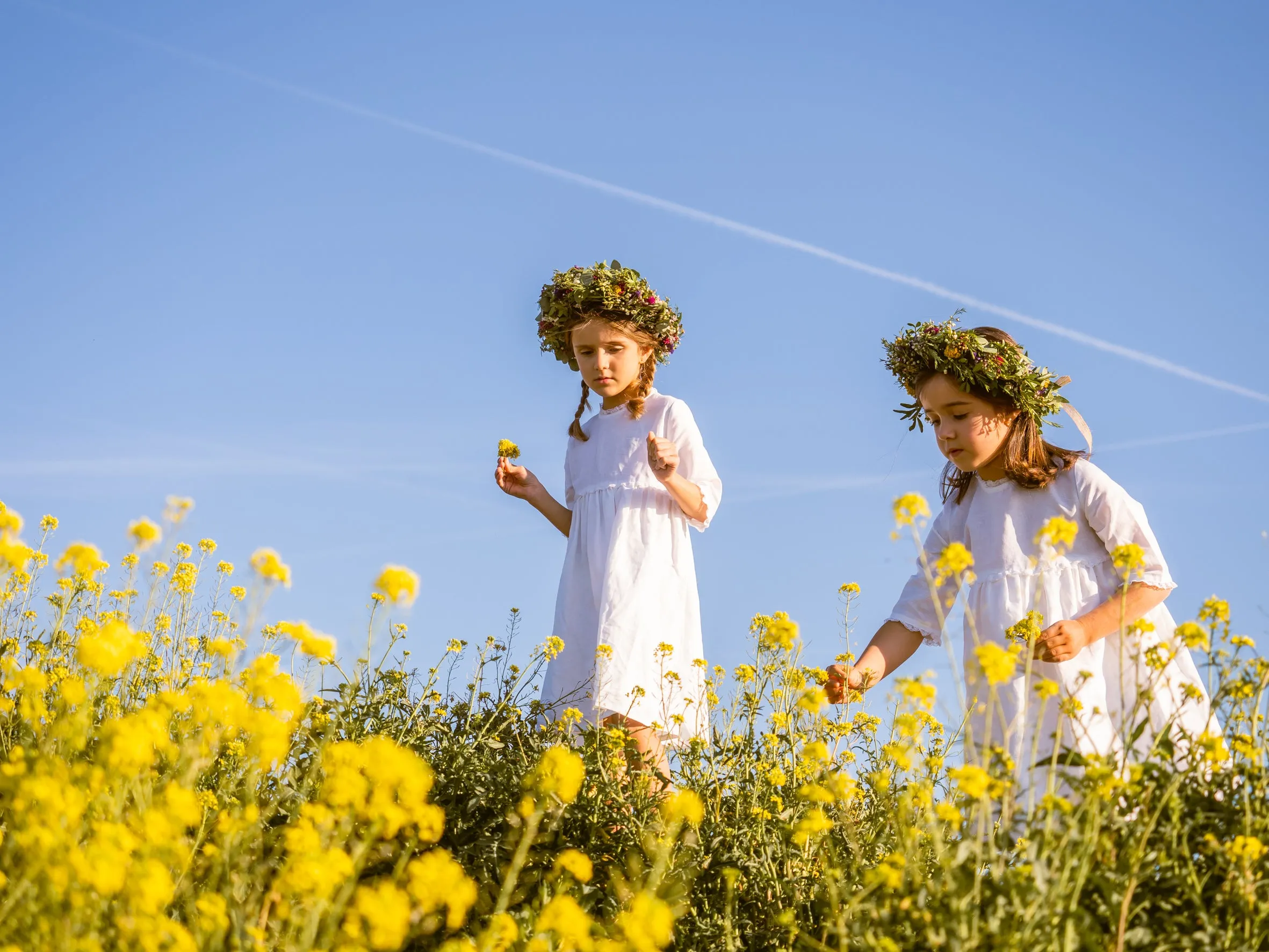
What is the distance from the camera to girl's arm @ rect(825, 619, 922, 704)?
348cm

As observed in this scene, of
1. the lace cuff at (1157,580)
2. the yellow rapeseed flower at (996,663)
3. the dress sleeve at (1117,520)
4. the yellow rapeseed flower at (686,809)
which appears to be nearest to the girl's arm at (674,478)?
the dress sleeve at (1117,520)

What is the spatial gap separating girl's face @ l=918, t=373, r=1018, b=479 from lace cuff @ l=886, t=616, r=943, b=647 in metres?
0.56

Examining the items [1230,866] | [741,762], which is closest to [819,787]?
[1230,866]

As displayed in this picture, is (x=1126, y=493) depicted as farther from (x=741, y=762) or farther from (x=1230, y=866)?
(x=1230, y=866)

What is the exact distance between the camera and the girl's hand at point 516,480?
171 inches

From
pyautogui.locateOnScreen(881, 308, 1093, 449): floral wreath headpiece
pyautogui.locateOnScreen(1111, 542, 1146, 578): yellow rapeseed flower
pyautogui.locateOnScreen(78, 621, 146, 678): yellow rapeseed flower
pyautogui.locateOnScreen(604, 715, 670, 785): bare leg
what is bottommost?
pyautogui.locateOnScreen(78, 621, 146, 678): yellow rapeseed flower

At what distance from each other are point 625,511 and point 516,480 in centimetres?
49

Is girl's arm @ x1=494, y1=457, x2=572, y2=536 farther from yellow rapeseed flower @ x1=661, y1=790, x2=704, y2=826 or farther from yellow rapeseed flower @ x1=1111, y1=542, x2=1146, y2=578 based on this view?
yellow rapeseed flower @ x1=1111, y1=542, x2=1146, y2=578

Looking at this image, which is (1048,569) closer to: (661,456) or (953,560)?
(661,456)

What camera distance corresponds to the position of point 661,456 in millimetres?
3834

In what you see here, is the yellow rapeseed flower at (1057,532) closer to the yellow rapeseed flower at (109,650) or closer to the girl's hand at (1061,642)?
the girl's hand at (1061,642)

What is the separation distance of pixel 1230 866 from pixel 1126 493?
1.89m

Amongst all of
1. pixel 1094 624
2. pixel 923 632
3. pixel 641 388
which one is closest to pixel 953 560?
pixel 1094 624

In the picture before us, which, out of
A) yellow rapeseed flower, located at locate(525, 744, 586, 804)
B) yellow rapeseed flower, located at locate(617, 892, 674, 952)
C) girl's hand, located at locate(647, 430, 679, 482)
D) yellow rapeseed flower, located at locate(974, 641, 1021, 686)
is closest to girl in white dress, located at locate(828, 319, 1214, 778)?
girl's hand, located at locate(647, 430, 679, 482)
